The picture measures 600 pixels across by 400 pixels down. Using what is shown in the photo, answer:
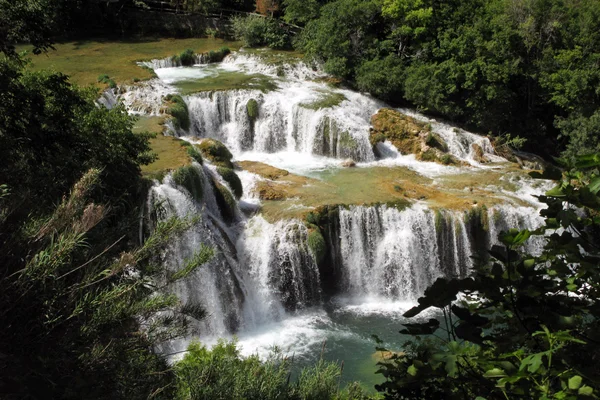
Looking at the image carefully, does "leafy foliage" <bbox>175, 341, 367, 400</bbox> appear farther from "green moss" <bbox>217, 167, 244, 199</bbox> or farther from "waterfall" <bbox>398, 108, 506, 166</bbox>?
"waterfall" <bbox>398, 108, 506, 166</bbox>

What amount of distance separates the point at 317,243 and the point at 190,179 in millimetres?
3698

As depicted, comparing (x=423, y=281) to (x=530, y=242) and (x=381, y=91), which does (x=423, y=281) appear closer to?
(x=530, y=242)

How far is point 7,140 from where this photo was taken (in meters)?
5.75

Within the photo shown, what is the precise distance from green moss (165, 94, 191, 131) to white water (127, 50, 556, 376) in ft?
1.07

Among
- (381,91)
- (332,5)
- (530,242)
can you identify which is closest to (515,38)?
(381,91)

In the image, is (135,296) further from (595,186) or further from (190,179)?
(190,179)

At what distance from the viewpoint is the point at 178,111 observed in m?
18.4

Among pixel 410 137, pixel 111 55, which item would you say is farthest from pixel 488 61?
Answer: pixel 111 55

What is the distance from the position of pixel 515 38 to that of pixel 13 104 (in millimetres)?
20389

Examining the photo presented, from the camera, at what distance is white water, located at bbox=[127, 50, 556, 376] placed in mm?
12789

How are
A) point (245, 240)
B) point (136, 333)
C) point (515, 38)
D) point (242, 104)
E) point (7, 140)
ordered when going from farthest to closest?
point (515, 38)
point (242, 104)
point (245, 240)
point (7, 140)
point (136, 333)

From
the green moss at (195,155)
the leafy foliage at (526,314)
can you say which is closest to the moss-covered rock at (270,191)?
the green moss at (195,155)

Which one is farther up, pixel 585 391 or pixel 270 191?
pixel 585 391

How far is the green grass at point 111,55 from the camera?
2148cm
